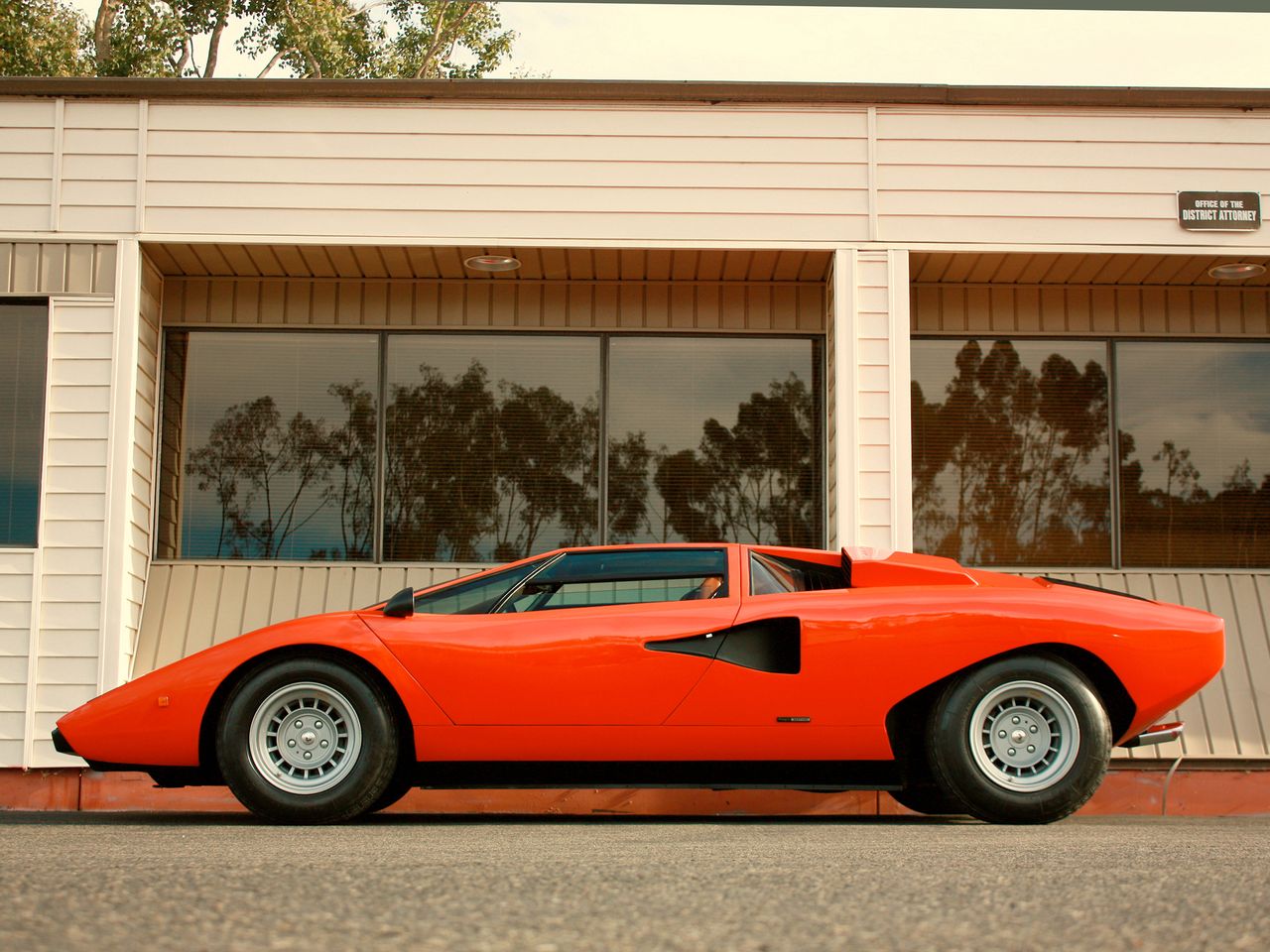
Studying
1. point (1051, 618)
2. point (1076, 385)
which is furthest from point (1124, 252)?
point (1051, 618)

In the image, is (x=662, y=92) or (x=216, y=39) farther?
(x=216, y=39)

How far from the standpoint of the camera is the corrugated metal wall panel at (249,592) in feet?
32.3

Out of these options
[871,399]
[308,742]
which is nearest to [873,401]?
[871,399]

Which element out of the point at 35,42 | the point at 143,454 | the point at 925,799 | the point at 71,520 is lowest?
the point at 925,799

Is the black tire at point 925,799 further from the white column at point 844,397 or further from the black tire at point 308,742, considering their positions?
the black tire at point 308,742

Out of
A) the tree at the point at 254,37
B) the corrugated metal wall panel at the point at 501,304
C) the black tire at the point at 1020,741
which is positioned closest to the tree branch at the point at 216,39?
the tree at the point at 254,37

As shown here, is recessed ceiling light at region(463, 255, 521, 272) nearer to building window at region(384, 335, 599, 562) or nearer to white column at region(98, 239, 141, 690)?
building window at region(384, 335, 599, 562)

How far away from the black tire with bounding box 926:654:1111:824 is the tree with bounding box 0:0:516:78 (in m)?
18.7

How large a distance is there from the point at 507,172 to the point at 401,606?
13.6 feet

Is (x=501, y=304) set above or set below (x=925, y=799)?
above

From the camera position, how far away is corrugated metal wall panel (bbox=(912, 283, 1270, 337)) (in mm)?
10531

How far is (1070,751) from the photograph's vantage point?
6.02 m

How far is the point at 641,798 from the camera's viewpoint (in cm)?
867

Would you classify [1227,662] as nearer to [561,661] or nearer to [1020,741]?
[1020,741]
